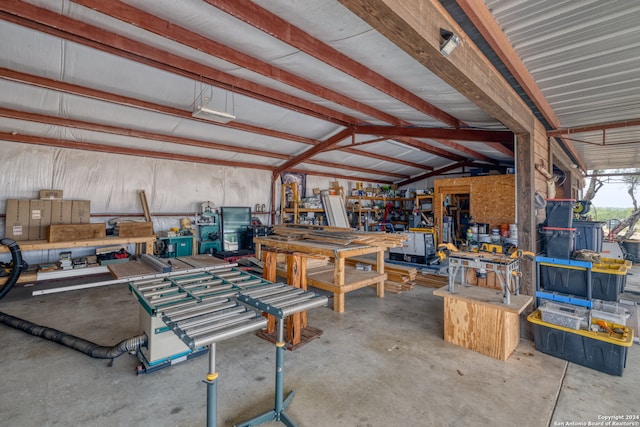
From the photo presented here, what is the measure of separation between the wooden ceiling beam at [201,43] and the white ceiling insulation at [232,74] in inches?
0.4

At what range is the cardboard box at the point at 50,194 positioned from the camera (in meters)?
5.27

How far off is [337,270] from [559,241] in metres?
2.73

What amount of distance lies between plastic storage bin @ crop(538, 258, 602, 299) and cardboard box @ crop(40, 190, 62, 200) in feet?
26.3

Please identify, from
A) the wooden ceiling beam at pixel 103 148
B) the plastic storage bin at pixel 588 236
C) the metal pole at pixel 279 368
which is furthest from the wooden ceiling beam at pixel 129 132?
the plastic storage bin at pixel 588 236

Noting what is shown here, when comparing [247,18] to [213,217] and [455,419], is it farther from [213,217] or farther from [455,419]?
[213,217]

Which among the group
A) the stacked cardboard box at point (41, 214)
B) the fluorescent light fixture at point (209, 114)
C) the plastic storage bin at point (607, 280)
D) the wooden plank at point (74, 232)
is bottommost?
the plastic storage bin at point (607, 280)

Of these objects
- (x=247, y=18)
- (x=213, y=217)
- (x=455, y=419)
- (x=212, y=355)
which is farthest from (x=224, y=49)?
(x=213, y=217)

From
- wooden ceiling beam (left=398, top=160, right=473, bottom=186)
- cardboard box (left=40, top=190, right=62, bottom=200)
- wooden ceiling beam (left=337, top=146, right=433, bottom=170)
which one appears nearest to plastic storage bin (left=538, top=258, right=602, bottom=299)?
wooden ceiling beam (left=337, top=146, right=433, bottom=170)

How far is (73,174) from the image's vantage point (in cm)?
576

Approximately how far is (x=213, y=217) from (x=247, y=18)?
19.1 feet

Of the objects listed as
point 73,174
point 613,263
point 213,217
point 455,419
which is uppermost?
point 73,174

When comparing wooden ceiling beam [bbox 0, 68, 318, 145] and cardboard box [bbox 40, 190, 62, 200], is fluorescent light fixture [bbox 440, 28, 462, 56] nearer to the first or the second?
wooden ceiling beam [bbox 0, 68, 318, 145]

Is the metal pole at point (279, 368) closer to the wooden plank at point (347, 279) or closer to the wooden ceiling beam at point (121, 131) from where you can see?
the wooden plank at point (347, 279)

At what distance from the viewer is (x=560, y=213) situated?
11.3 feet
